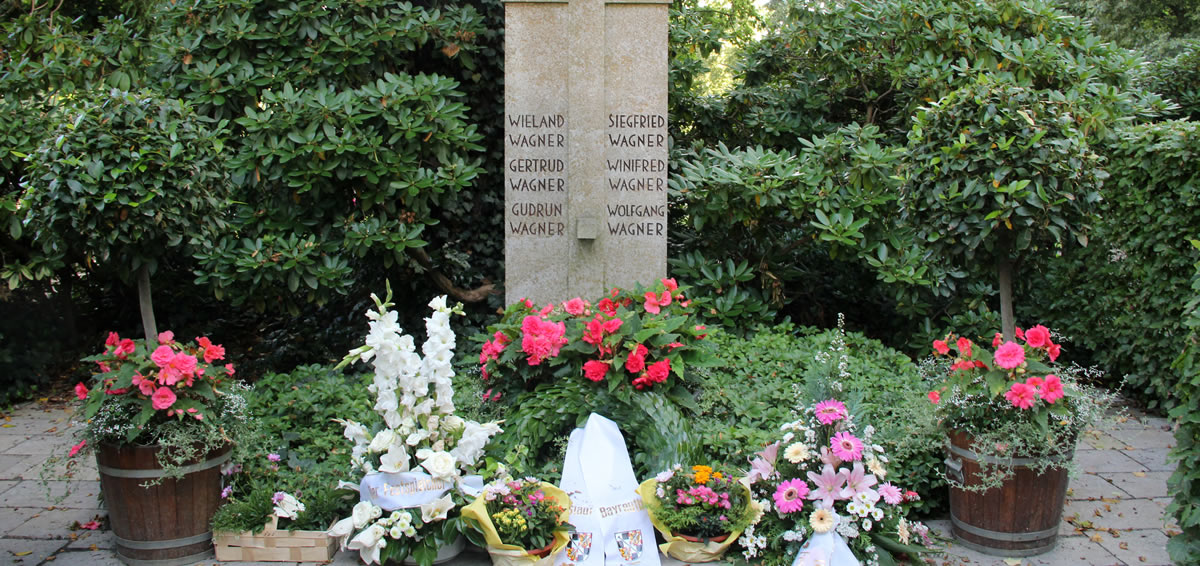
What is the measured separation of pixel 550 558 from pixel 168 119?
271 centimetres

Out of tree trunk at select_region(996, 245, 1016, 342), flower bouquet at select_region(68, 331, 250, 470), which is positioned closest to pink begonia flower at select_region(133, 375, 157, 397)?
flower bouquet at select_region(68, 331, 250, 470)

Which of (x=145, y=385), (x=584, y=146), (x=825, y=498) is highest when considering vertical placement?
(x=584, y=146)

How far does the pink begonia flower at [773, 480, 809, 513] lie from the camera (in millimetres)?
3559

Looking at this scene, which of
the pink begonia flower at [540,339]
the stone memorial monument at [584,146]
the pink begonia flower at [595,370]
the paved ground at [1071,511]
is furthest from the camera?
the stone memorial monument at [584,146]

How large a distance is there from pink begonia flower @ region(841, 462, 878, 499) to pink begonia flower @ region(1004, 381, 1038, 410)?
2.34 ft

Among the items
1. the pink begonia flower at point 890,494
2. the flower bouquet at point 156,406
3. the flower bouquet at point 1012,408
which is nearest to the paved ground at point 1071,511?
the flower bouquet at point 1012,408

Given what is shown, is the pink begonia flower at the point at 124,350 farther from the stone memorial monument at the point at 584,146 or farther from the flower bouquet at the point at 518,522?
the stone memorial monument at the point at 584,146

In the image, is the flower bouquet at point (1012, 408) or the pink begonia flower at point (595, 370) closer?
the flower bouquet at point (1012, 408)

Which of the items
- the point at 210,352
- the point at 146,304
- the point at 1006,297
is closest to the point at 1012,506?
the point at 1006,297

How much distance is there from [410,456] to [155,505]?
3.45 ft

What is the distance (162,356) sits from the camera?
3.69 meters

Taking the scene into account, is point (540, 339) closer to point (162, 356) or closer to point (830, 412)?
point (830, 412)

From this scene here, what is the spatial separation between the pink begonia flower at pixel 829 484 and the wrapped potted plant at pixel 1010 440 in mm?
643

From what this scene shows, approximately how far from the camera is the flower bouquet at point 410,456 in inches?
145
